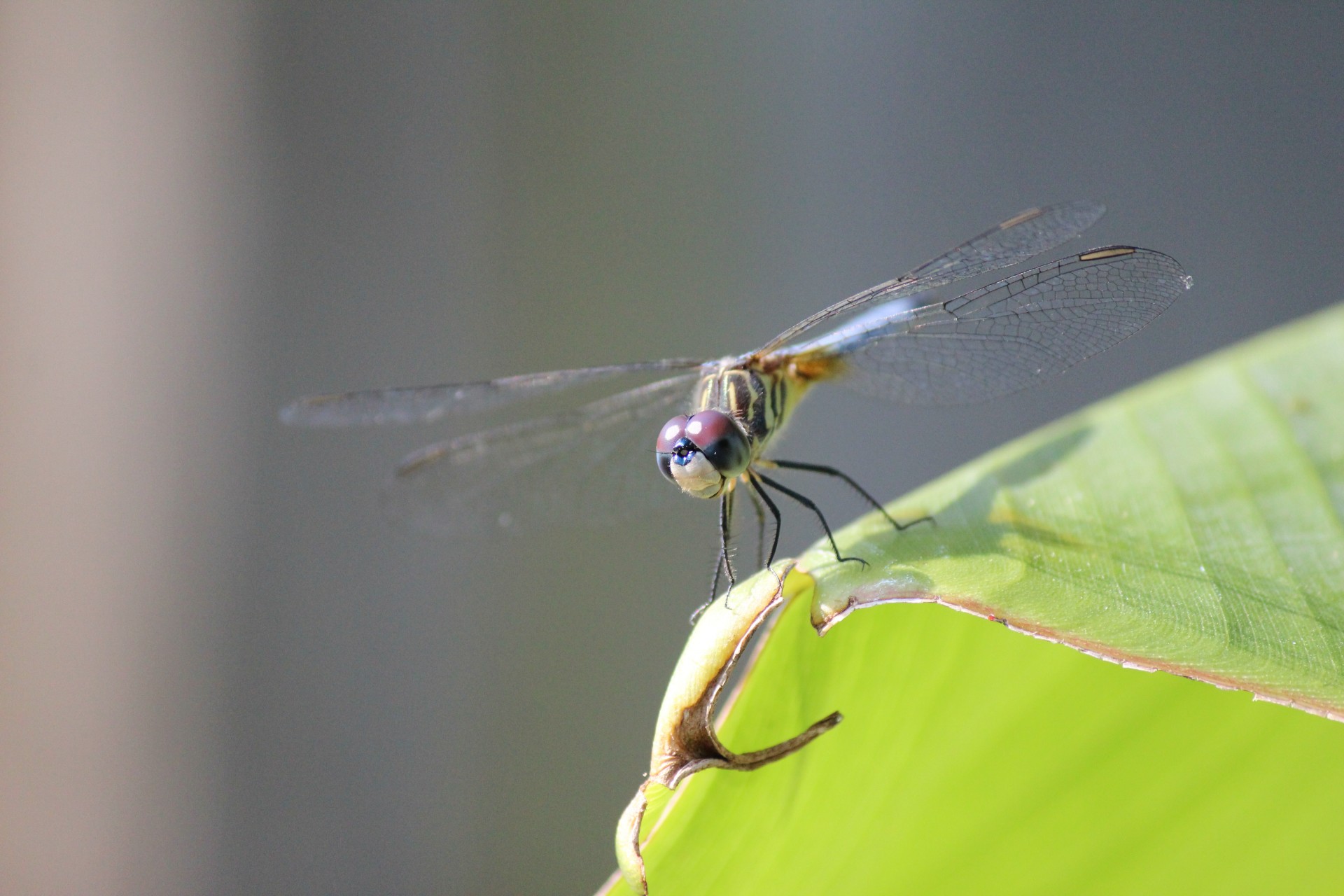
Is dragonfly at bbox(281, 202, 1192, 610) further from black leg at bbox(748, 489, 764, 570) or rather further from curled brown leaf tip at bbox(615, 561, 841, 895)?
curled brown leaf tip at bbox(615, 561, 841, 895)

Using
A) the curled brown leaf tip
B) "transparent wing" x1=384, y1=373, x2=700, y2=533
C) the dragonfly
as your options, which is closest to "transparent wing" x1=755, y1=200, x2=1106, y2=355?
the dragonfly

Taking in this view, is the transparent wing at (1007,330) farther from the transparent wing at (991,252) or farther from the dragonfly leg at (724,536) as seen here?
the dragonfly leg at (724,536)

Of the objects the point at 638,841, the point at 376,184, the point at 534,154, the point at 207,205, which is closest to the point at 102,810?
the point at 207,205

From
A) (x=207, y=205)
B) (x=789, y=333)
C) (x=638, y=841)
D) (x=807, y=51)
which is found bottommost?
(x=638, y=841)

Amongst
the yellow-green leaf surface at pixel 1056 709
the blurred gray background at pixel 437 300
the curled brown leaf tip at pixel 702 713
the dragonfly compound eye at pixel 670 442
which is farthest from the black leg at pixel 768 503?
the blurred gray background at pixel 437 300

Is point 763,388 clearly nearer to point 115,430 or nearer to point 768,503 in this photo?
point 768,503

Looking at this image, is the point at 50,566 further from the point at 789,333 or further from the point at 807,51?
the point at 807,51

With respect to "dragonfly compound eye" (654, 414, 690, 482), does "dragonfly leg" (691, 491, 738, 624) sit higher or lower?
lower
